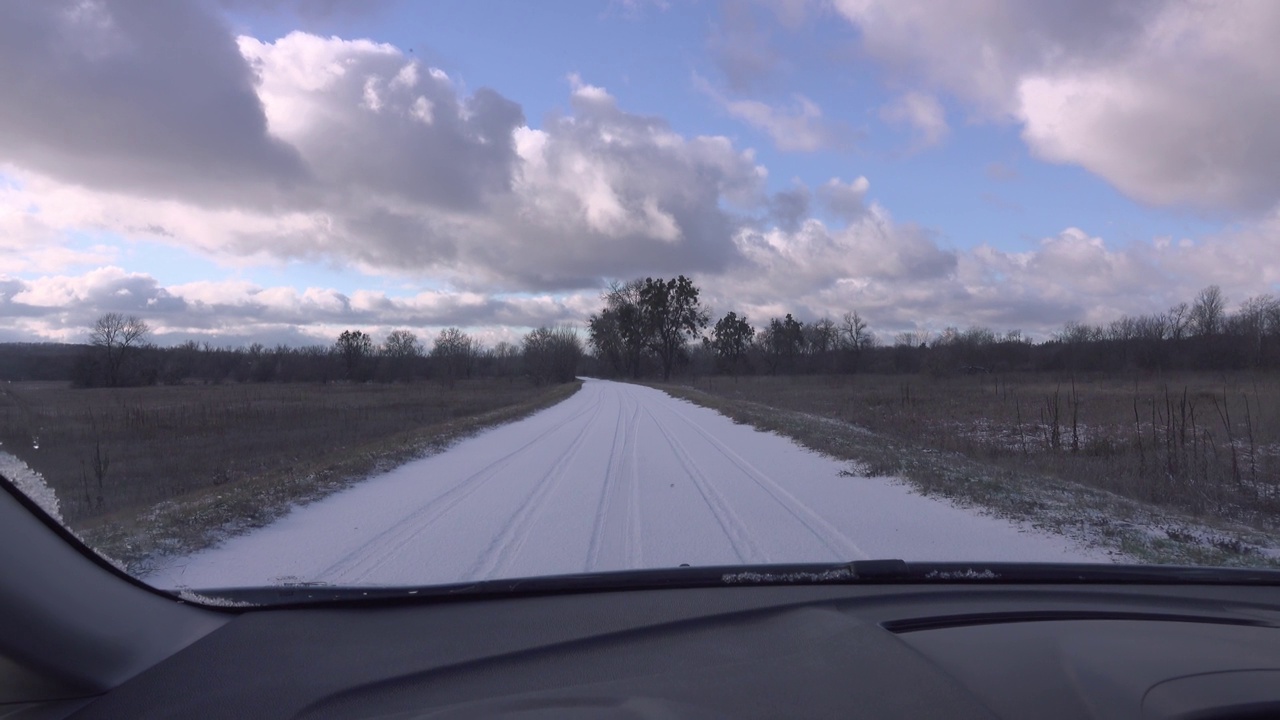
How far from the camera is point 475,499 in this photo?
34.5 ft

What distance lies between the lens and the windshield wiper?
3.56 metres

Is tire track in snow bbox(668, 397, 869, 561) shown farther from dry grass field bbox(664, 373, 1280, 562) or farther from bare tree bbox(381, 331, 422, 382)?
bare tree bbox(381, 331, 422, 382)

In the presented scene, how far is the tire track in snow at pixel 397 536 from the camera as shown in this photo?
6.74 metres

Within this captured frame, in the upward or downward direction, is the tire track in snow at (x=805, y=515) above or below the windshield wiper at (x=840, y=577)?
below

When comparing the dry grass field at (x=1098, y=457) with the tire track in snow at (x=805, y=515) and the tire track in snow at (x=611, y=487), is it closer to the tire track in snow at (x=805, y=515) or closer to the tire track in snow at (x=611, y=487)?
the tire track in snow at (x=805, y=515)

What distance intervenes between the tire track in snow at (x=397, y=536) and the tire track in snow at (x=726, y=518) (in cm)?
324

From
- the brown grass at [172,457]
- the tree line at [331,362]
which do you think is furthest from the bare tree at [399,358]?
the brown grass at [172,457]

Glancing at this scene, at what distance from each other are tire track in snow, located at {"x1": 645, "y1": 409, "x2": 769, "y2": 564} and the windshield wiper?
9.06ft

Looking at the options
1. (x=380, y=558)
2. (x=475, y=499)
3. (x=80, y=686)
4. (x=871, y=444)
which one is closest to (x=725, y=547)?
(x=380, y=558)

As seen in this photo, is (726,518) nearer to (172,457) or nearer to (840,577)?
(840,577)

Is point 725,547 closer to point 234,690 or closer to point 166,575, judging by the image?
point 166,575

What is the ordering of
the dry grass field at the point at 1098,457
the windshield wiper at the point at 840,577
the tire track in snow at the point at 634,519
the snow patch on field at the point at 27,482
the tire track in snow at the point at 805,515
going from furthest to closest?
the dry grass field at the point at 1098,457 → the tire track in snow at the point at 805,515 → the tire track in snow at the point at 634,519 → the windshield wiper at the point at 840,577 → the snow patch on field at the point at 27,482

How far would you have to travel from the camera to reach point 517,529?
335 inches

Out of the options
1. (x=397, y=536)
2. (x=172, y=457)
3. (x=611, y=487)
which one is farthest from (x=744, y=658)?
(x=172, y=457)
